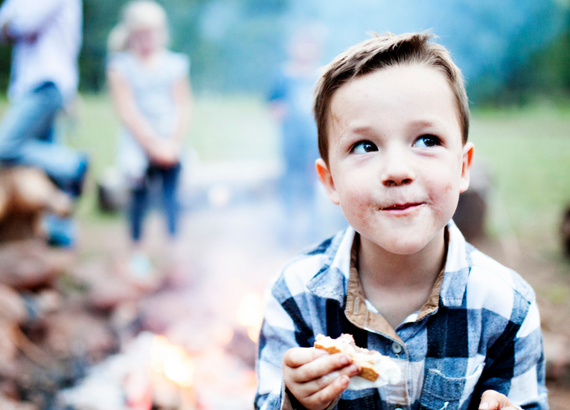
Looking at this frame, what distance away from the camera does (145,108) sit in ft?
12.3

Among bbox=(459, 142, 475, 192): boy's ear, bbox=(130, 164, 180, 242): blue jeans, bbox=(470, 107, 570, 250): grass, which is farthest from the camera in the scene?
bbox=(470, 107, 570, 250): grass

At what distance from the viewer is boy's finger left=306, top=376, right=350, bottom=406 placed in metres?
0.86

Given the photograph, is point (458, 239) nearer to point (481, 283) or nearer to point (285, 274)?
point (481, 283)

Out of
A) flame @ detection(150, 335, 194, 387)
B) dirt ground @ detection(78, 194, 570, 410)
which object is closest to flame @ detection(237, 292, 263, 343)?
dirt ground @ detection(78, 194, 570, 410)

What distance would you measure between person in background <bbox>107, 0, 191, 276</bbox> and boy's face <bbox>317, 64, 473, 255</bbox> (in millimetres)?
3070

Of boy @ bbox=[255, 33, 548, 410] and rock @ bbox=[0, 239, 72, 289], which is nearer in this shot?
boy @ bbox=[255, 33, 548, 410]

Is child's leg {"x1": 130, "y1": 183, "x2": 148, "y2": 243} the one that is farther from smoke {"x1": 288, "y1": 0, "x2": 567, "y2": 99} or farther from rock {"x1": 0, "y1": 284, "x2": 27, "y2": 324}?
smoke {"x1": 288, "y1": 0, "x2": 567, "y2": 99}

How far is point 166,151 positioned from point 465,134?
3.13 meters

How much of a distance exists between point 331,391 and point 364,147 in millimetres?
536

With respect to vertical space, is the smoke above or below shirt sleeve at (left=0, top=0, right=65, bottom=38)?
above

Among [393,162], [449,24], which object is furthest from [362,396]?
[449,24]

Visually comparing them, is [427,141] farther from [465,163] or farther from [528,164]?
[528,164]

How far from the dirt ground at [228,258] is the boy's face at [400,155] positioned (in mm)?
2197

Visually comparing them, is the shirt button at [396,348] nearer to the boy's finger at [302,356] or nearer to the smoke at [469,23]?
the boy's finger at [302,356]
